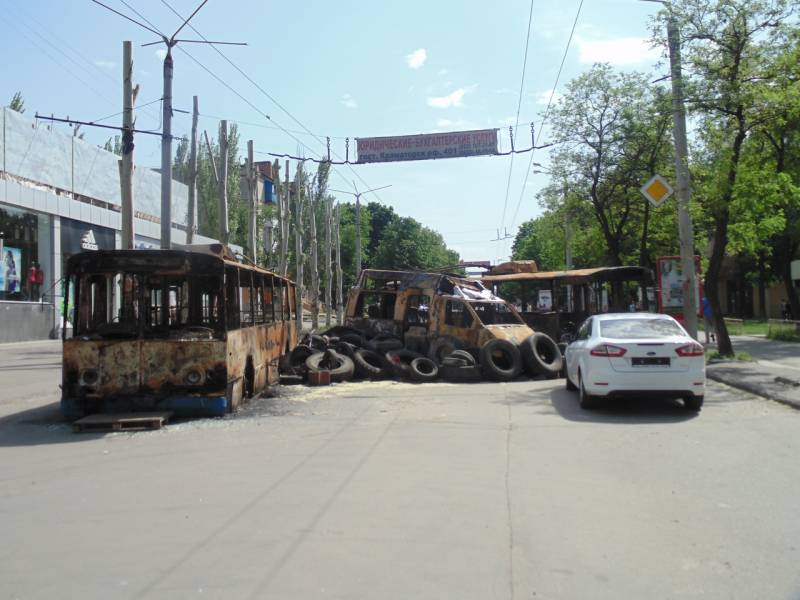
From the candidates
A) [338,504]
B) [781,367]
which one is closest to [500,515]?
[338,504]

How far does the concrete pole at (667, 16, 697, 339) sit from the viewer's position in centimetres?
1678

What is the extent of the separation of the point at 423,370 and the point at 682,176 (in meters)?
8.16

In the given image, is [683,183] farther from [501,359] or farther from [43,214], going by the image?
[43,214]

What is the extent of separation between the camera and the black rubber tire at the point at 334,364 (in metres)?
16.0

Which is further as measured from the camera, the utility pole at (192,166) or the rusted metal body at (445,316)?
A: the utility pole at (192,166)

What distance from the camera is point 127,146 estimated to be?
19734mm

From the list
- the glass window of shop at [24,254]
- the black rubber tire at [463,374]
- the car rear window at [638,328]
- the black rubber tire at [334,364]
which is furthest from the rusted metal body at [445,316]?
the glass window of shop at [24,254]

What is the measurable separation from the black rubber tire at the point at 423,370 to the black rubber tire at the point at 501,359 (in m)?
1.15

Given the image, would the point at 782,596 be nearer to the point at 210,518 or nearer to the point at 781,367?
the point at 210,518

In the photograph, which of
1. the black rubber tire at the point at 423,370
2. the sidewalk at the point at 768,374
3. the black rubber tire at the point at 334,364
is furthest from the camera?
the black rubber tire at the point at 423,370

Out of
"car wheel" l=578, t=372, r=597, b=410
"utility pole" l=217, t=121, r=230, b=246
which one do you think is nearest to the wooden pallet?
"car wheel" l=578, t=372, r=597, b=410

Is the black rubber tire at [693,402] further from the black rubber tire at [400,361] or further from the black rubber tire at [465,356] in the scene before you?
the black rubber tire at [400,361]

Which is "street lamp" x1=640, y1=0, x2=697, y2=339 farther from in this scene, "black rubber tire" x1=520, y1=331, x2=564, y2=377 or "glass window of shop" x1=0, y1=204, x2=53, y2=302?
"glass window of shop" x1=0, y1=204, x2=53, y2=302

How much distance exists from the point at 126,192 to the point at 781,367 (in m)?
17.9
